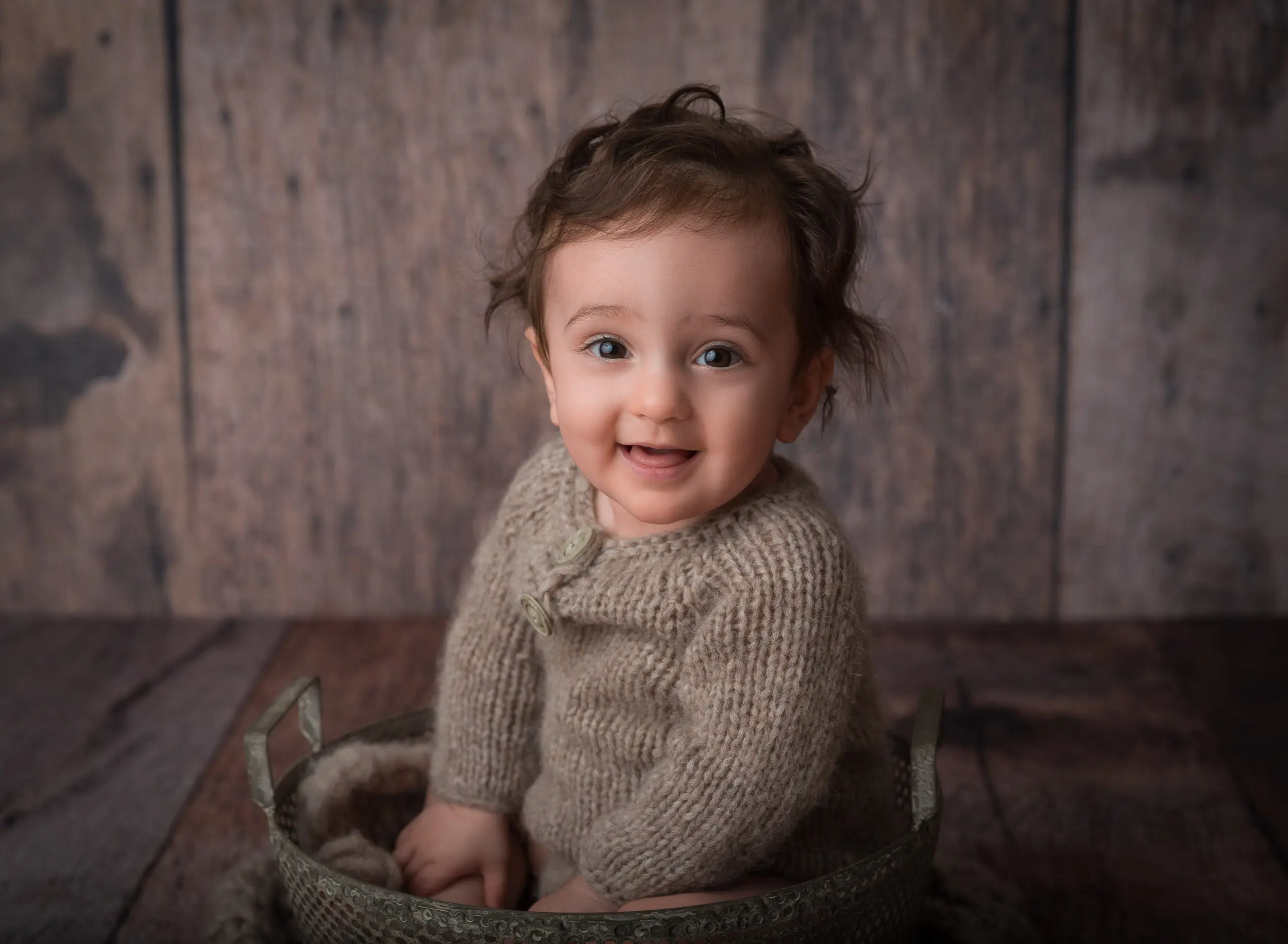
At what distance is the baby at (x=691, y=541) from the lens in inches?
32.9

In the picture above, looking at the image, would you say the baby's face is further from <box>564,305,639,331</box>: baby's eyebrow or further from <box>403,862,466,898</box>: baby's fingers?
<box>403,862,466,898</box>: baby's fingers

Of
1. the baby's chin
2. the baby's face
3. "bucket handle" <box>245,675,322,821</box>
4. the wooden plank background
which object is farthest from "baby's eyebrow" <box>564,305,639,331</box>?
the wooden plank background

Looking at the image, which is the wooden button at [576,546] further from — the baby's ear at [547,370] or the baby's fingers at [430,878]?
the baby's fingers at [430,878]

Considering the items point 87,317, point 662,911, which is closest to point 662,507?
point 662,911

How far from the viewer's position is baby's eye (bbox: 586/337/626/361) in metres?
0.86

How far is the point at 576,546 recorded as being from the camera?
3.03 feet

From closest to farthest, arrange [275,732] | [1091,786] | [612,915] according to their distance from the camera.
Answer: [612,915], [1091,786], [275,732]

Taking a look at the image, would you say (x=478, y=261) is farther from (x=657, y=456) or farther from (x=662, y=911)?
(x=662, y=911)

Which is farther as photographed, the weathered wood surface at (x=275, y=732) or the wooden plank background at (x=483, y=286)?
the wooden plank background at (x=483, y=286)

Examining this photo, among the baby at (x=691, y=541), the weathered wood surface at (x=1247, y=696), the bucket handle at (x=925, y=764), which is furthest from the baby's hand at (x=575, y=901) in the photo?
the weathered wood surface at (x=1247, y=696)

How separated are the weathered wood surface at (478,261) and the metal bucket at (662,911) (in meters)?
0.73

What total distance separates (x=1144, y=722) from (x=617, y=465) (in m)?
0.80

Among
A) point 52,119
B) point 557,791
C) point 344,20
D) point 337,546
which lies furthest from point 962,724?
point 52,119

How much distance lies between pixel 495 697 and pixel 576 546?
156 millimetres
